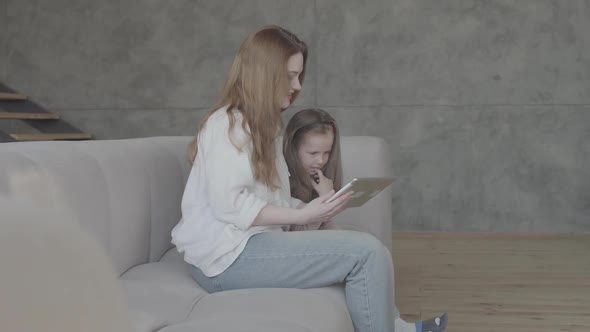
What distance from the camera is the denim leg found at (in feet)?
6.89

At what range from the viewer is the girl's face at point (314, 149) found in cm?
267

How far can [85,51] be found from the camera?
6.25 metres

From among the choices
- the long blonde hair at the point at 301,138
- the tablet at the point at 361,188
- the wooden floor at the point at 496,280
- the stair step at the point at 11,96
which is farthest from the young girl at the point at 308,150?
the stair step at the point at 11,96

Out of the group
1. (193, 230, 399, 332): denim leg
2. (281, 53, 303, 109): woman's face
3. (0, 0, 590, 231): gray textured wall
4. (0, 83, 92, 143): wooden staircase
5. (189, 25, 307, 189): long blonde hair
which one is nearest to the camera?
(193, 230, 399, 332): denim leg

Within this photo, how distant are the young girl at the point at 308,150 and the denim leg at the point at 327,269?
50 centimetres

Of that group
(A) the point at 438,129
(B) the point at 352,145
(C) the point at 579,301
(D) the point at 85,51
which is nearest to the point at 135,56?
(D) the point at 85,51

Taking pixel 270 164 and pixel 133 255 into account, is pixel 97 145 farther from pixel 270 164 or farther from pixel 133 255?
pixel 270 164

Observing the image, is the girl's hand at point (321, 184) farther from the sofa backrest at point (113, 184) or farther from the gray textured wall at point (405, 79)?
the gray textured wall at point (405, 79)

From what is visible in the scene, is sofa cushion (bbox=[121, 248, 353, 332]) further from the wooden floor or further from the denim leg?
the wooden floor

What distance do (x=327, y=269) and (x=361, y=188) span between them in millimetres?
253

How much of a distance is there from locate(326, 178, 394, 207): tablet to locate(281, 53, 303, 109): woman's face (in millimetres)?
325

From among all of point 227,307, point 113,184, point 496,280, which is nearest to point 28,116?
point 496,280

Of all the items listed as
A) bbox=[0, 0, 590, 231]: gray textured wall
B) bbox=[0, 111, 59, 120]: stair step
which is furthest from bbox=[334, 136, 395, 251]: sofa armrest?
bbox=[0, 111, 59, 120]: stair step

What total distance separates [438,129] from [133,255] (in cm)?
394
